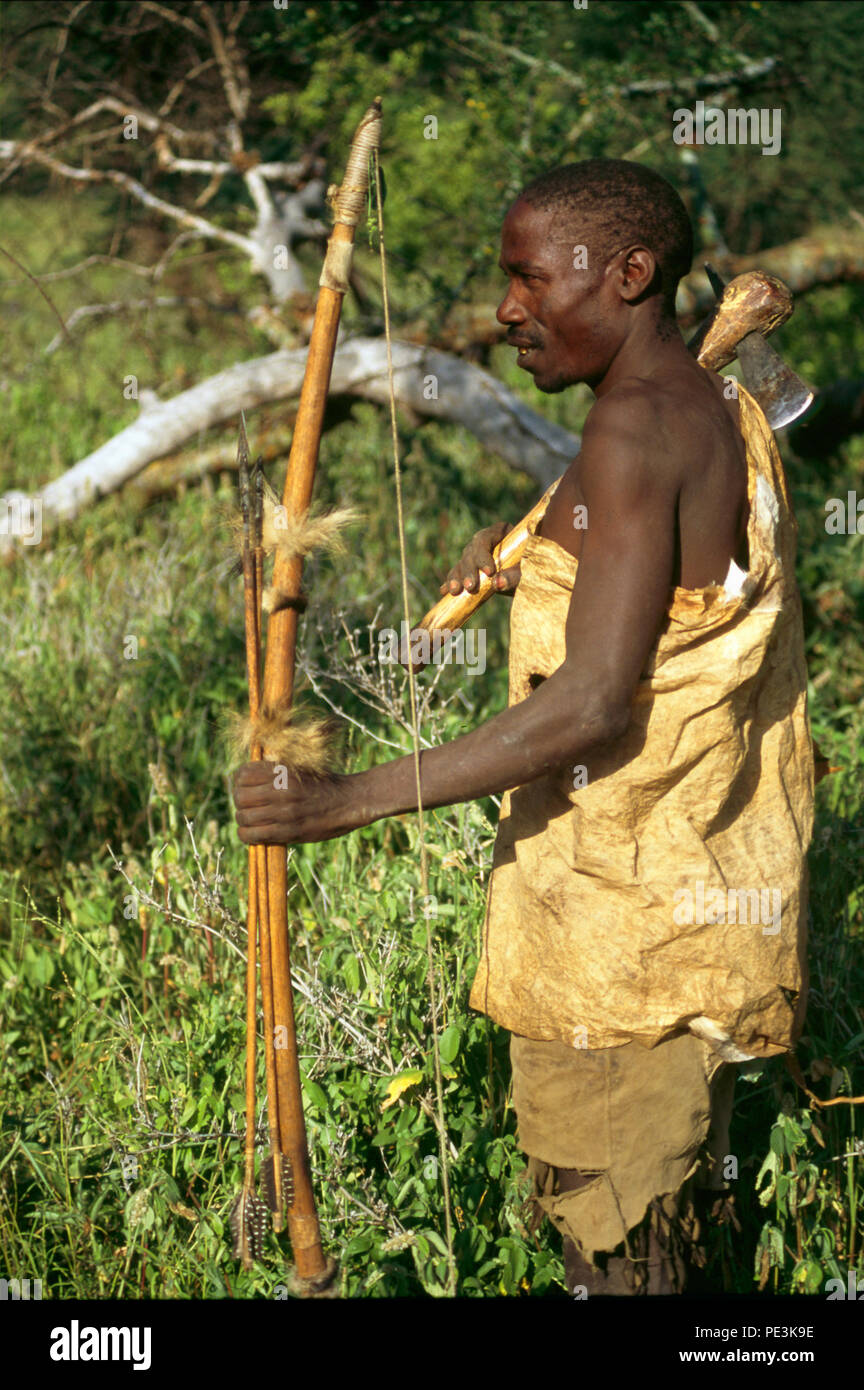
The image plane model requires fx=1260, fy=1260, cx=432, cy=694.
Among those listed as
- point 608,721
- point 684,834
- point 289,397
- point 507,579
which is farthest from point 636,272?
point 289,397

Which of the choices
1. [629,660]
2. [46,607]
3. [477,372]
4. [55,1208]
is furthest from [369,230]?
[477,372]

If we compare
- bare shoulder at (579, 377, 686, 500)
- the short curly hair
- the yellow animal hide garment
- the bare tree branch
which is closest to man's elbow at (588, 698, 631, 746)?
the yellow animal hide garment

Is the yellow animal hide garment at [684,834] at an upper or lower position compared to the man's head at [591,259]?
lower

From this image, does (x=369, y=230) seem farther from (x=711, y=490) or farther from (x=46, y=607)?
(x=46, y=607)

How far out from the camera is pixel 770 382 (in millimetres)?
2324

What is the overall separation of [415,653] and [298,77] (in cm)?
593

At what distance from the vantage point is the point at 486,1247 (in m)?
2.36

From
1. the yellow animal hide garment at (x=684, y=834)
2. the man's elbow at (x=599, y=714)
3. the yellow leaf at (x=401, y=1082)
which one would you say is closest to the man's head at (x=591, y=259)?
the yellow animal hide garment at (x=684, y=834)

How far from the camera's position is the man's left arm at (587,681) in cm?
177

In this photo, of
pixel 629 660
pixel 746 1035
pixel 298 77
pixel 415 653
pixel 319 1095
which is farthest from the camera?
pixel 298 77

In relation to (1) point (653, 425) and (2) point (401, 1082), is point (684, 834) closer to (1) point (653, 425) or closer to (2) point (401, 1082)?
(1) point (653, 425)

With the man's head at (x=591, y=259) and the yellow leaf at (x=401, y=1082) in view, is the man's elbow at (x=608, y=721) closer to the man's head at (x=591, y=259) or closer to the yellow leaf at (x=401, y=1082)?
A: the man's head at (x=591, y=259)

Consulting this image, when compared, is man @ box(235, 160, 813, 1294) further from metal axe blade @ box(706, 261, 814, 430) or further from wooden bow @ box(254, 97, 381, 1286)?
metal axe blade @ box(706, 261, 814, 430)

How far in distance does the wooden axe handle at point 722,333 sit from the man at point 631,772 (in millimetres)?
176
